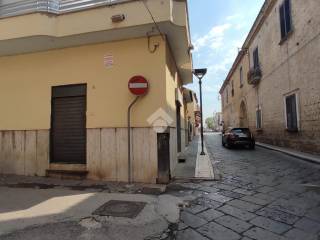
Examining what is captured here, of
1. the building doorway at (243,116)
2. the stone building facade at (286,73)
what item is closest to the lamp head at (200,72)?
the stone building facade at (286,73)

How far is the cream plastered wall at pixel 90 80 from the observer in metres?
6.33

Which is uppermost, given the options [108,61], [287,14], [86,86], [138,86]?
[287,14]

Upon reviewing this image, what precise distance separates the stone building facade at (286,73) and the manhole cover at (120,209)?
8315 millimetres

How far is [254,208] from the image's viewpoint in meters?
4.29

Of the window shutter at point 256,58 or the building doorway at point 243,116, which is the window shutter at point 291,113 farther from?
the building doorway at point 243,116

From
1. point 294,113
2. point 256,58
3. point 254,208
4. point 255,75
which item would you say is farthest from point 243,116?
point 254,208

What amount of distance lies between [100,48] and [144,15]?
1.57 m

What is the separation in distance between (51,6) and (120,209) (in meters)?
5.56

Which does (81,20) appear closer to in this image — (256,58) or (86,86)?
(86,86)

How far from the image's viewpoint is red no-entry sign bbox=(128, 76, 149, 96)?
6.14 metres

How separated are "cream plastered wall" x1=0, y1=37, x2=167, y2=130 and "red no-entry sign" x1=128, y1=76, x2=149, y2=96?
0.21 meters

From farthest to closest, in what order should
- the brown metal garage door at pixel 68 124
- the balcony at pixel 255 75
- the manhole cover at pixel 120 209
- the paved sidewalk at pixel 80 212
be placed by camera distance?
the balcony at pixel 255 75
the brown metal garage door at pixel 68 124
the manhole cover at pixel 120 209
the paved sidewalk at pixel 80 212

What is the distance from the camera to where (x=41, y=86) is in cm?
708

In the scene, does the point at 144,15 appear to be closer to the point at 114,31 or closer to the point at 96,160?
the point at 114,31
